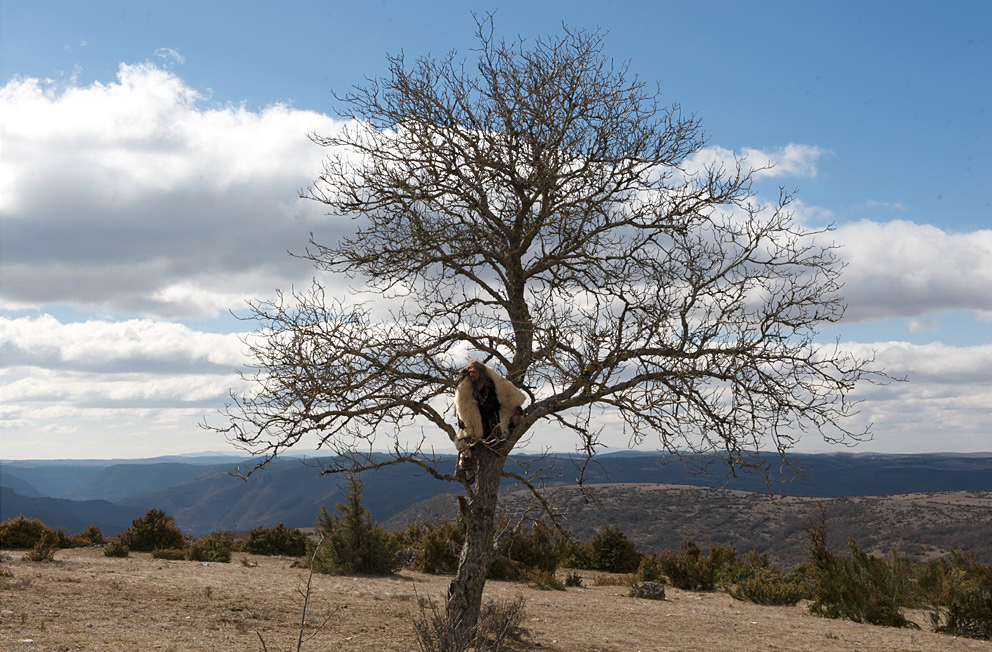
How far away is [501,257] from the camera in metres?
7.90

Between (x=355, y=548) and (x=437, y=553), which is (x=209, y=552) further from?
(x=437, y=553)

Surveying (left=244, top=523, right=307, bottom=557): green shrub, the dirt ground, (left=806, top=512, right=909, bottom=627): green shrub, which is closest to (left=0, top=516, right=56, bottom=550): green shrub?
the dirt ground

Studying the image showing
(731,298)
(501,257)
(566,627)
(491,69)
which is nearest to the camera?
(731,298)

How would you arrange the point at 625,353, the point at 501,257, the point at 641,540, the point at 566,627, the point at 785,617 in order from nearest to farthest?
the point at 625,353, the point at 501,257, the point at 566,627, the point at 785,617, the point at 641,540

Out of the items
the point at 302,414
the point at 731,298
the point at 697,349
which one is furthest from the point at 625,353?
the point at 302,414

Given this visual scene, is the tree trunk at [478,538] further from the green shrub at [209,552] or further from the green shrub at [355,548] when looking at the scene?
the green shrub at [209,552]

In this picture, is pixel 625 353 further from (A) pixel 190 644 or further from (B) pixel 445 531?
(B) pixel 445 531

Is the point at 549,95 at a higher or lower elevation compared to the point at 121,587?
higher

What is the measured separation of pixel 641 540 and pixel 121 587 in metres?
36.6

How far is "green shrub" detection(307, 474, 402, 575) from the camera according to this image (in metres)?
15.1

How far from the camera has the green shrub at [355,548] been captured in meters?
15.1

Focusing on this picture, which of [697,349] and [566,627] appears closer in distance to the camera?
[697,349]

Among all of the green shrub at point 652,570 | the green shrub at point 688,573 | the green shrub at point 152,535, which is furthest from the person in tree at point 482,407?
the green shrub at point 152,535

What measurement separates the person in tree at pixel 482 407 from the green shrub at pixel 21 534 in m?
15.4
